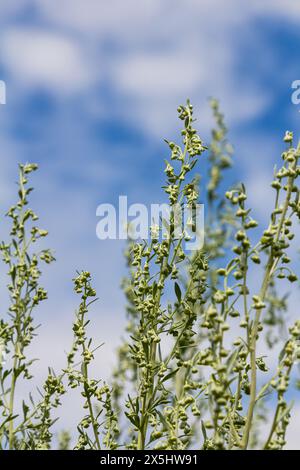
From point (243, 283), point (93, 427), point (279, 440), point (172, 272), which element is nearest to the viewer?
point (279, 440)

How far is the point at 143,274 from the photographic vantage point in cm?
493

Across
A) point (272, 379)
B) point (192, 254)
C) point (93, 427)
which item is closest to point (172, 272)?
point (192, 254)

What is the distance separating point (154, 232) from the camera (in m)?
5.05

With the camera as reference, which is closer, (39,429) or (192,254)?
(39,429)

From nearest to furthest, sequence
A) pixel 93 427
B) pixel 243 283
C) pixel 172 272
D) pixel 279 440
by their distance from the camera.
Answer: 1. pixel 279 440
2. pixel 243 283
3. pixel 93 427
4. pixel 172 272

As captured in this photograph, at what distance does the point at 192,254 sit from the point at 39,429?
1615 mm

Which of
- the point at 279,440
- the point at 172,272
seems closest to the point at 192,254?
the point at 172,272

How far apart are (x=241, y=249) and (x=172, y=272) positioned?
1.64 metres

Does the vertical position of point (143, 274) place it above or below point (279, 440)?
above
